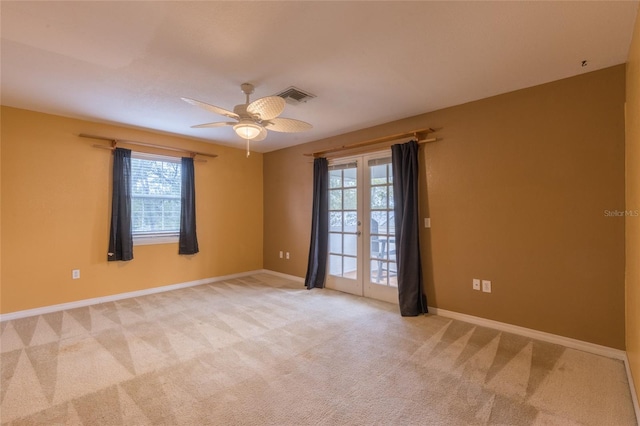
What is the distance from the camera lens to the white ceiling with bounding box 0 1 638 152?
5.94 feet

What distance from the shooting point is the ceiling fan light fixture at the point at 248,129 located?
2.68 meters

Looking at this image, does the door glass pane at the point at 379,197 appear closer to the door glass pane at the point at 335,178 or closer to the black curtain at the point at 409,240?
the black curtain at the point at 409,240

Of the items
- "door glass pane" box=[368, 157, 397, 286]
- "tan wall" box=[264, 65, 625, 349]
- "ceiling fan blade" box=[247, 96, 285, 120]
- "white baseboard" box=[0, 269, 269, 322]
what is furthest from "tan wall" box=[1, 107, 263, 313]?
"tan wall" box=[264, 65, 625, 349]

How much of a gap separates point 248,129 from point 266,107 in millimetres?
414

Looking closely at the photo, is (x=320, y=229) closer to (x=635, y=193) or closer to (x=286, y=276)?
(x=286, y=276)

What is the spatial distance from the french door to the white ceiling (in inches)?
44.8

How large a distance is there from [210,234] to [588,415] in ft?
16.3

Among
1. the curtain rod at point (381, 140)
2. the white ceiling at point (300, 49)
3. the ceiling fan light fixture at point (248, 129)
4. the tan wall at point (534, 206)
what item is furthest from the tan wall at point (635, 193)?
the ceiling fan light fixture at point (248, 129)

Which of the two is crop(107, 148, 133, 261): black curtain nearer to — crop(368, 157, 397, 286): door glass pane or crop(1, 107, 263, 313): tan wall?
crop(1, 107, 263, 313): tan wall

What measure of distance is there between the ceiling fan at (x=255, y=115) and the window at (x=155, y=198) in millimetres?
2328

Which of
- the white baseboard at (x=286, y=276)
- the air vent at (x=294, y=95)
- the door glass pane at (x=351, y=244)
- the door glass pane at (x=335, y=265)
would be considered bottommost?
the white baseboard at (x=286, y=276)

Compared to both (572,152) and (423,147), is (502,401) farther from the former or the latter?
(423,147)

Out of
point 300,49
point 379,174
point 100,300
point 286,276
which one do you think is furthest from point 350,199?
point 100,300

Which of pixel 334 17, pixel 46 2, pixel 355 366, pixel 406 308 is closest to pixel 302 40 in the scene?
pixel 334 17
